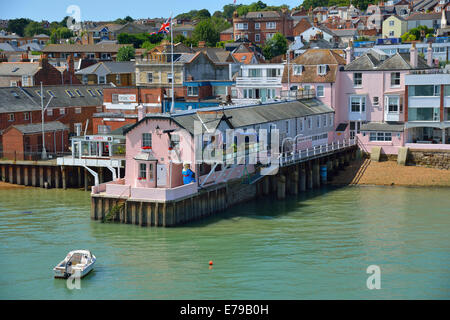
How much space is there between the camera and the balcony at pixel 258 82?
75562mm

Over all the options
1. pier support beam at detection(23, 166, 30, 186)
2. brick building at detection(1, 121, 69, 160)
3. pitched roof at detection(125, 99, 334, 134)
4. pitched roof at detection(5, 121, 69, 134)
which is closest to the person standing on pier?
pitched roof at detection(125, 99, 334, 134)

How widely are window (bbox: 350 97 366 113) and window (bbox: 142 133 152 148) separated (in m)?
29.1

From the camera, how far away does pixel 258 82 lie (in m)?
76.3

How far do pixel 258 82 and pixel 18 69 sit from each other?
38.6 metres

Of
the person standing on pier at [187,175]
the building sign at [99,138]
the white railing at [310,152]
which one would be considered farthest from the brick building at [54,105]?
the person standing on pier at [187,175]

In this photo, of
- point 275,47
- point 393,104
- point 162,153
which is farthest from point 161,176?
point 275,47

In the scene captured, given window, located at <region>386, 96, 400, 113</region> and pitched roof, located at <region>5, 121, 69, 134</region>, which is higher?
window, located at <region>386, 96, 400, 113</region>

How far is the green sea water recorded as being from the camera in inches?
1339

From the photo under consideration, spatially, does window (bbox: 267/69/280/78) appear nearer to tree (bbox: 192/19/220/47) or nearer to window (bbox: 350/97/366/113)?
window (bbox: 350/97/366/113)

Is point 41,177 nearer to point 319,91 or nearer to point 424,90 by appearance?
point 319,91

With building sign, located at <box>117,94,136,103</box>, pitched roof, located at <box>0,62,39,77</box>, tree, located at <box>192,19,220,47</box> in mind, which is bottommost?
building sign, located at <box>117,94,136,103</box>

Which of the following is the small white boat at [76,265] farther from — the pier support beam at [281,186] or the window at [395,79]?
the window at [395,79]

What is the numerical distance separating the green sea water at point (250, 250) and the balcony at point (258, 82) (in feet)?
74.3

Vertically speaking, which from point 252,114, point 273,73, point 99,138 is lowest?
point 99,138
